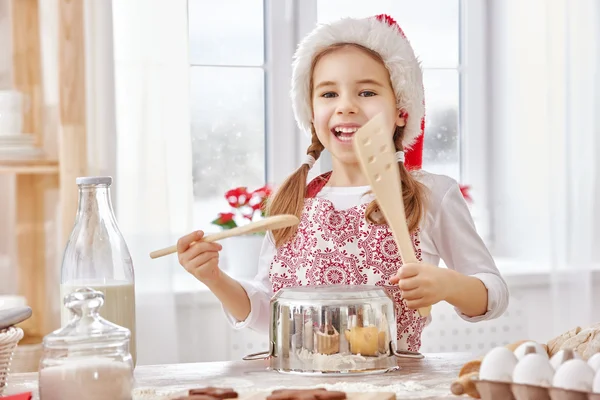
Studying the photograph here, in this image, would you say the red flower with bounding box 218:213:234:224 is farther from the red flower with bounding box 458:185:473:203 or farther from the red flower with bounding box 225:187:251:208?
the red flower with bounding box 458:185:473:203

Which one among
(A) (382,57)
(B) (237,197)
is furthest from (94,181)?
(B) (237,197)

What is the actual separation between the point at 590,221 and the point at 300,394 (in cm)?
204

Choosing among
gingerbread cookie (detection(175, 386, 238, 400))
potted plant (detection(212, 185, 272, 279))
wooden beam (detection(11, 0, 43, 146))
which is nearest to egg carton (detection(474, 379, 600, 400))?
gingerbread cookie (detection(175, 386, 238, 400))

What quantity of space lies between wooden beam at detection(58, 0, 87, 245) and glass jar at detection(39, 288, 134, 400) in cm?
135

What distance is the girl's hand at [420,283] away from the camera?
1164 millimetres

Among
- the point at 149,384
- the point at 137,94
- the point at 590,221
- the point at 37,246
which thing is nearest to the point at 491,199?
the point at 590,221

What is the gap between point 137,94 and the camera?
2408 millimetres

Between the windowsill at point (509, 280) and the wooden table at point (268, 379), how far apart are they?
1224mm

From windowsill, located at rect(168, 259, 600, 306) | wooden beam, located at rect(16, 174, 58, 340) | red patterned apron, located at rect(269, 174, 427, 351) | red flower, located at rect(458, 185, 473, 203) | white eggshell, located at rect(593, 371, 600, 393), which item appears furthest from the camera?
Answer: red flower, located at rect(458, 185, 473, 203)

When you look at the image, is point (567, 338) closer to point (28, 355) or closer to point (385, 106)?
point (385, 106)

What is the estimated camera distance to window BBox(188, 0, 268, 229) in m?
2.73

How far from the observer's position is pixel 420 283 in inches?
46.5

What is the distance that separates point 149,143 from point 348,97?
105 cm

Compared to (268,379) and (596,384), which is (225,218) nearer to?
(268,379)
